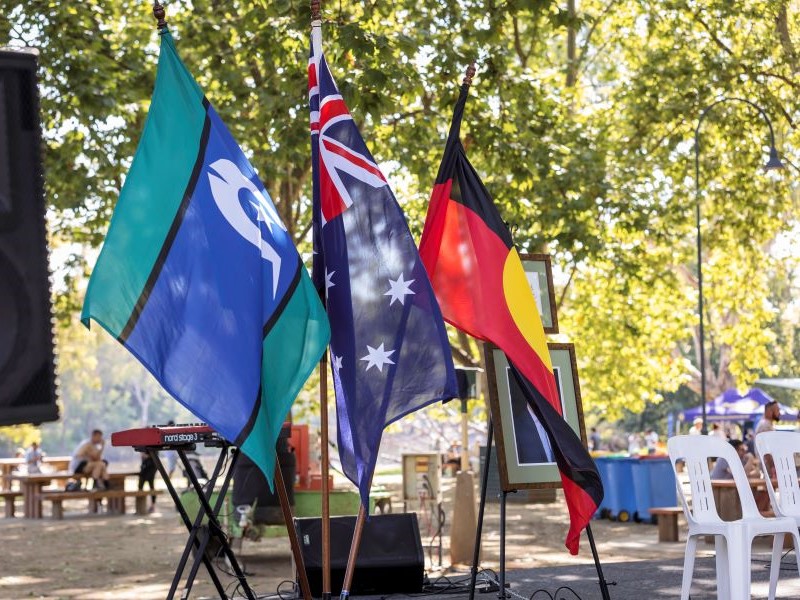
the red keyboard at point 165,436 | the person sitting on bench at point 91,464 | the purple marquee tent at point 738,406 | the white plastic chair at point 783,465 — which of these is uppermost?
the purple marquee tent at point 738,406

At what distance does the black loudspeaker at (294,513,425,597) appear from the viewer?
7.60m

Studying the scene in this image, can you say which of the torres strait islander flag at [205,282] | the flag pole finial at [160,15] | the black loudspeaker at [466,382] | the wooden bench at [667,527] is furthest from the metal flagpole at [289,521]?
the wooden bench at [667,527]

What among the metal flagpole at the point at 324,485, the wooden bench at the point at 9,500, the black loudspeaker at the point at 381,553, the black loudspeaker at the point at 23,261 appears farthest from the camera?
the wooden bench at the point at 9,500

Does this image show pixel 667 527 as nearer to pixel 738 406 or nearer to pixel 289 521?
pixel 289 521

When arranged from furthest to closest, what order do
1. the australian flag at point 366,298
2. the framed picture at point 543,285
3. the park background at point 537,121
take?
the park background at point 537,121
the framed picture at point 543,285
the australian flag at point 366,298

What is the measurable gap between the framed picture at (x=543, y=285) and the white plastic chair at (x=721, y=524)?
1.01 meters

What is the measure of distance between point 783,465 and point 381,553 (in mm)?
2434

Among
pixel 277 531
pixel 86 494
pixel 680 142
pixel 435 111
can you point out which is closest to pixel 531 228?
pixel 435 111

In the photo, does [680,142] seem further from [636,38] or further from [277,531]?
[277,531]

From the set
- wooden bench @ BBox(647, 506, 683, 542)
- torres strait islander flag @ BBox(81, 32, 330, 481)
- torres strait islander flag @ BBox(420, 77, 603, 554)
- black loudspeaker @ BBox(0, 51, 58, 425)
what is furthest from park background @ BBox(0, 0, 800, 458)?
black loudspeaker @ BBox(0, 51, 58, 425)

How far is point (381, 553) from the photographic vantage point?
7.74 m

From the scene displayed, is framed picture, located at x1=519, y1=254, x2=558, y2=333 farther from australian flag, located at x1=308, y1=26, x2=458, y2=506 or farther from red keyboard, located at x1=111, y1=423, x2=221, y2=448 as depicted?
red keyboard, located at x1=111, y1=423, x2=221, y2=448

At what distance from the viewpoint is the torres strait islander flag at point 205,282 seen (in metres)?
4.93

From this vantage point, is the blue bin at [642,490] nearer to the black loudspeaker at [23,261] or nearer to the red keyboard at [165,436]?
the red keyboard at [165,436]
